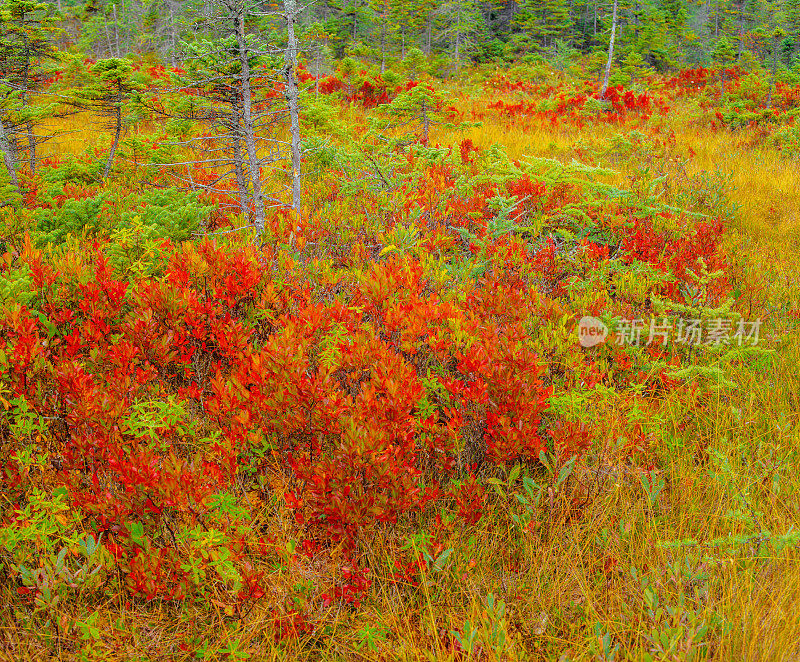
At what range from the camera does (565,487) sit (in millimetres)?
2555

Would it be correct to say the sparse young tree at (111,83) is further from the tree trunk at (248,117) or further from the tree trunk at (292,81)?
the tree trunk at (292,81)

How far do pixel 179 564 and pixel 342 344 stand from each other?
1359 mm

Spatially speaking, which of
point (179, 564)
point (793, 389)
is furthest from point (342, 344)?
point (793, 389)

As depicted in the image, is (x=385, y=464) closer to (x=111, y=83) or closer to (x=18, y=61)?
(x=111, y=83)

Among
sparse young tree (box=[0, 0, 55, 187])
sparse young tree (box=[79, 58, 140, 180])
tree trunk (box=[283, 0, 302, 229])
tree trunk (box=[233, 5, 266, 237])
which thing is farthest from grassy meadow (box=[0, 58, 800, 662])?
sparse young tree (box=[0, 0, 55, 187])

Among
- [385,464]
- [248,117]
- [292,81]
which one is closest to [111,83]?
[248,117]

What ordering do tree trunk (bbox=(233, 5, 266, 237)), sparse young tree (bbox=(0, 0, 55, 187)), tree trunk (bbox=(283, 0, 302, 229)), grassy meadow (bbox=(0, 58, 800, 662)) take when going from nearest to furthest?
grassy meadow (bbox=(0, 58, 800, 662)) < tree trunk (bbox=(283, 0, 302, 229)) < tree trunk (bbox=(233, 5, 266, 237)) < sparse young tree (bbox=(0, 0, 55, 187))

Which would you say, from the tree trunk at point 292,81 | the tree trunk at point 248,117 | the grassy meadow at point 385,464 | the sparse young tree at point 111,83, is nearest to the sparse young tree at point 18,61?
the sparse young tree at point 111,83

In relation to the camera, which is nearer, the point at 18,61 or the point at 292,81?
the point at 292,81

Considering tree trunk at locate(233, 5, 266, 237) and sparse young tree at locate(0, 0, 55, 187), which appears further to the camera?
sparse young tree at locate(0, 0, 55, 187)

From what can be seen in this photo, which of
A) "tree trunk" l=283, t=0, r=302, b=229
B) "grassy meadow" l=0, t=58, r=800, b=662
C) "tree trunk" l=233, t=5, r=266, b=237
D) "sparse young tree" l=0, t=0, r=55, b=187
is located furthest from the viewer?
"sparse young tree" l=0, t=0, r=55, b=187

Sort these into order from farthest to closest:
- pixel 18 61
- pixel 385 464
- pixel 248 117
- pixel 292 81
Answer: pixel 18 61 → pixel 248 117 → pixel 292 81 → pixel 385 464

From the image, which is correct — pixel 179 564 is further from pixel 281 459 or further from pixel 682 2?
pixel 682 2

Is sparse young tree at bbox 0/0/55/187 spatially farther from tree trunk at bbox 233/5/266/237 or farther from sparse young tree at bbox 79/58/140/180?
tree trunk at bbox 233/5/266/237
